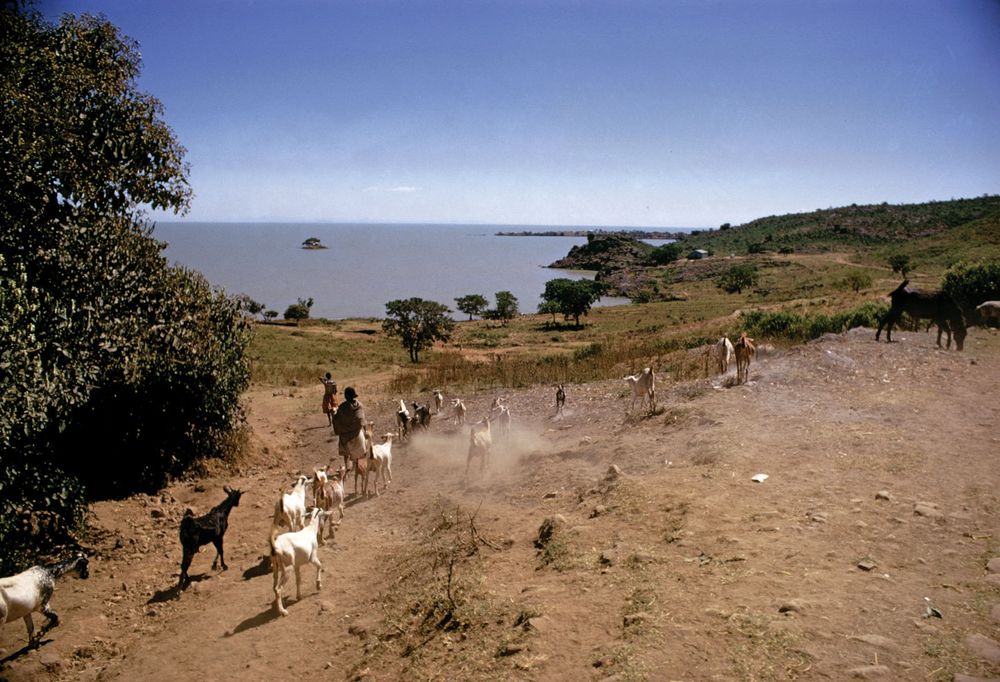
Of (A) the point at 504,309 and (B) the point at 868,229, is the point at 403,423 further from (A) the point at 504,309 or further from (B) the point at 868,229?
(B) the point at 868,229

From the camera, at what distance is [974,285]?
916 inches

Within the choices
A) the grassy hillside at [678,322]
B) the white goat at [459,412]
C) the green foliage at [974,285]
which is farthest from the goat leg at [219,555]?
the green foliage at [974,285]

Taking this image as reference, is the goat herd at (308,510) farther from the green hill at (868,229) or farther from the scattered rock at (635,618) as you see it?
the green hill at (868,229)

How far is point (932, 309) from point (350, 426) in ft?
56.5

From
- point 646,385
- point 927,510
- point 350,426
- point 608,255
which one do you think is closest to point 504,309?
point 646,385

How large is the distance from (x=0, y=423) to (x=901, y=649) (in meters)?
10.4

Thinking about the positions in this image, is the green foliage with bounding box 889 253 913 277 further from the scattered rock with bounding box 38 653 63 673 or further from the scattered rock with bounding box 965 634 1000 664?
the scattered rock with bounding box 38 653 63 673

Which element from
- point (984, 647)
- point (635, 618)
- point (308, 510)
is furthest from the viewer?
point (308, 510)

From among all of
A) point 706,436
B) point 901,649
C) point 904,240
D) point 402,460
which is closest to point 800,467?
point 706,436

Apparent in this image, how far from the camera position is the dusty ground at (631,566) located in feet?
16.9

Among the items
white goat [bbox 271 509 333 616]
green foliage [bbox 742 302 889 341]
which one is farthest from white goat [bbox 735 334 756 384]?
white goat [bbox 271 509 333 616]

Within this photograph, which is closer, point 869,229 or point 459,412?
point 459,412

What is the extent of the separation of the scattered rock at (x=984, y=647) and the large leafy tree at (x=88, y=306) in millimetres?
10960

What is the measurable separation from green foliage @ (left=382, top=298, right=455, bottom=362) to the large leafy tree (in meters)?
23.3
